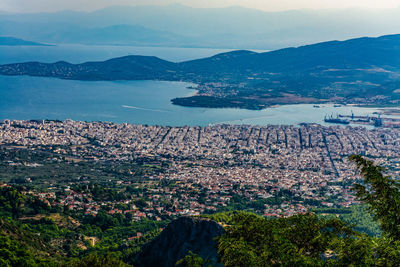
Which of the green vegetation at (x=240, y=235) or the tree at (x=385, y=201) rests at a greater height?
the tree at (x=385, y=201)

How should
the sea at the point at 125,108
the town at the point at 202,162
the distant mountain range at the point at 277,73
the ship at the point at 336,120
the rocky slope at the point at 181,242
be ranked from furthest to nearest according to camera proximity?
1. the distant mountain range at the point at 277,73
2. the sea at the point at 125,108
3. the ship at the point at 336,120
4. the town at the point at 202,162
5. the rocky slope at the point at 181,242

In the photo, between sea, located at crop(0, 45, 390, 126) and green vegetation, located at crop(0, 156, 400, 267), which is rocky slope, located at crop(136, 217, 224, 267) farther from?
sea, located at crop(0, 45, 390, 126)

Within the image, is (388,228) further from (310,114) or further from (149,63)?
(149,63)

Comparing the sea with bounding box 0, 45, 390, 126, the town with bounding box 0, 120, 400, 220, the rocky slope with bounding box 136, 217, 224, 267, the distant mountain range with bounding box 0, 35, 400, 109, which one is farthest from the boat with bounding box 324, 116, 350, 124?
the rocky slope with bounding box 136, 217, 224, 267

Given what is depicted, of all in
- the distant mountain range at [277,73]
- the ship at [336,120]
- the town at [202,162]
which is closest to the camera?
the town at [202,162]

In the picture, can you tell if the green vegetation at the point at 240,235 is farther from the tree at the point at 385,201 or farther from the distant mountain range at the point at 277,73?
the distant mountain range at the point at 277,73

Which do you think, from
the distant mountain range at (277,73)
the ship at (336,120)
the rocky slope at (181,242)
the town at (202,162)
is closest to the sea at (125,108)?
the ship at (336,120)

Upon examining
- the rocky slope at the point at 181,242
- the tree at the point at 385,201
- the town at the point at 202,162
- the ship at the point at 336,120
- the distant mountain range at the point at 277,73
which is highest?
the distant mountain range at the point at 277,73
